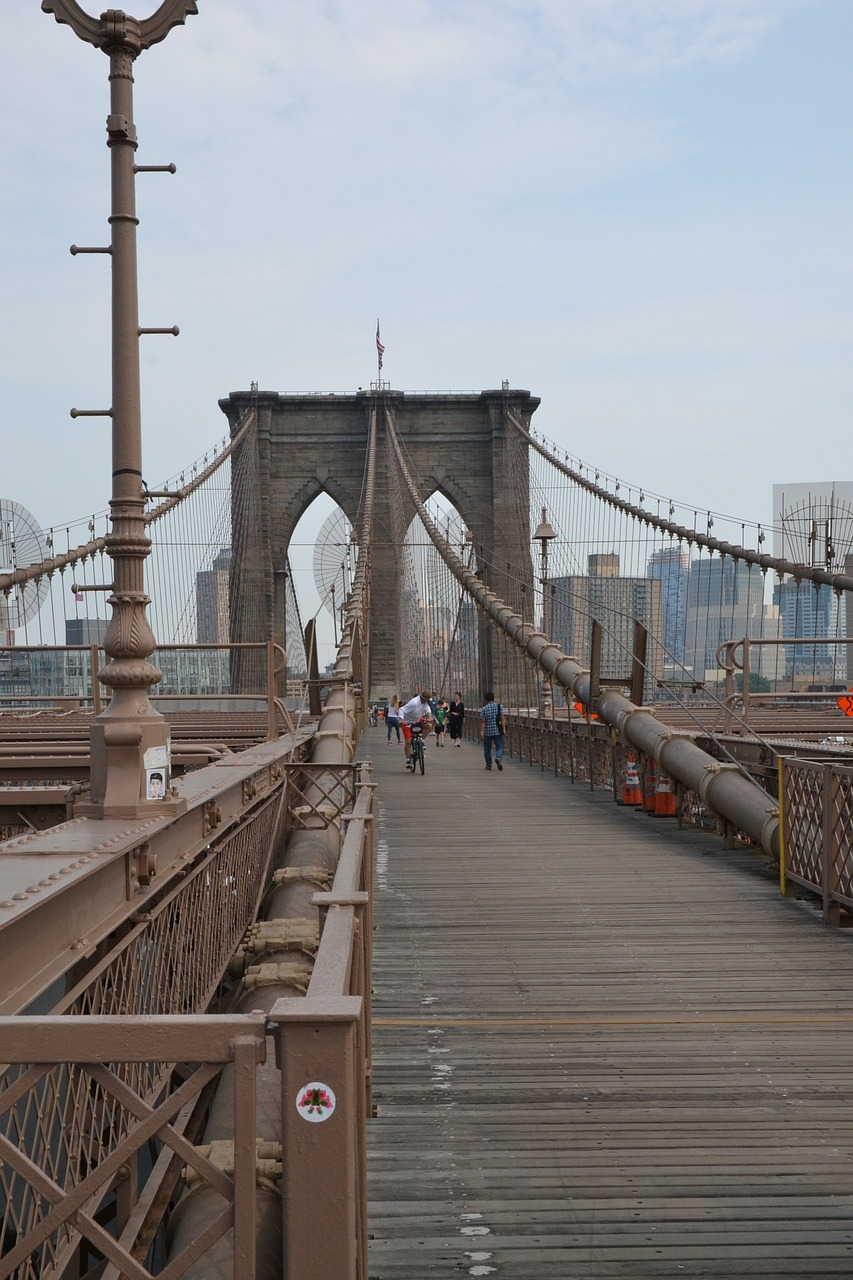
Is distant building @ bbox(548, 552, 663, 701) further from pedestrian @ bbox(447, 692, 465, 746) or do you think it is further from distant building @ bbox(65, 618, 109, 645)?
distant building @ bbox(65, 618, 109, 645)

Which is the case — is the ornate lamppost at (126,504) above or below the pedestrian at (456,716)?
above

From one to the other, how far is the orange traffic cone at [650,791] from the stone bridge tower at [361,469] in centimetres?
4086

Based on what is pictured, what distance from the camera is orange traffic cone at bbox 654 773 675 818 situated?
47.1 feet

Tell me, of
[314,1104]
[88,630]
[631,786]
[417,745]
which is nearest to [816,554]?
[417,745]

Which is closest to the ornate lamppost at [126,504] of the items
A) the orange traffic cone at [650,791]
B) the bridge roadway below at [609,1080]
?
the bridge roadway below at [609,1080]

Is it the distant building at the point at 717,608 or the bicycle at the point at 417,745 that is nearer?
the bicycle at the point at 417,745

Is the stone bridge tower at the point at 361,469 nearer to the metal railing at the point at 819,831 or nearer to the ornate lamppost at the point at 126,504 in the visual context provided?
the metal railing at the point at 819,831

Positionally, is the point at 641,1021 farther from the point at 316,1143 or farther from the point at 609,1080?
the point at 316,1143

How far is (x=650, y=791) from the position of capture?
48.1 feet

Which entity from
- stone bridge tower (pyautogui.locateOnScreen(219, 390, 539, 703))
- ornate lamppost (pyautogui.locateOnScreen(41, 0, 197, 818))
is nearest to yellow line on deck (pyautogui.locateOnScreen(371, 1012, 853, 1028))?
ornate lamppost (pyautogui.locateOnScreen(41, 0, 197, 818))

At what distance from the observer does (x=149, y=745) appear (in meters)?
5.38

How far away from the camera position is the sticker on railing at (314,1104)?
1943 millimetres

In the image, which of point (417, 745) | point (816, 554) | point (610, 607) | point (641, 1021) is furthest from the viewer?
point (816, 554)

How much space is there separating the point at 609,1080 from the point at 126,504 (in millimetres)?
3182
